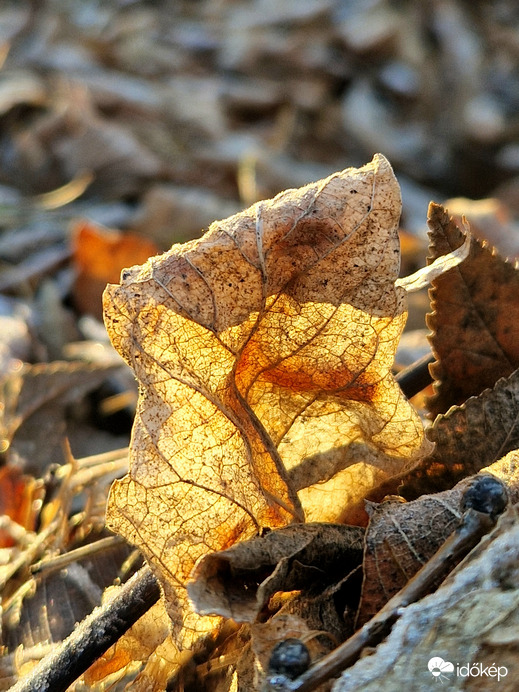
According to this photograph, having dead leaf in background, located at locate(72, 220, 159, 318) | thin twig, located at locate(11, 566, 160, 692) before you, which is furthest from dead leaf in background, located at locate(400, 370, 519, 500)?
dead leaf in background, located at locate(72, 220, 159, 318)

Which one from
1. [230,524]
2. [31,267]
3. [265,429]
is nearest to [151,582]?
[230,524]

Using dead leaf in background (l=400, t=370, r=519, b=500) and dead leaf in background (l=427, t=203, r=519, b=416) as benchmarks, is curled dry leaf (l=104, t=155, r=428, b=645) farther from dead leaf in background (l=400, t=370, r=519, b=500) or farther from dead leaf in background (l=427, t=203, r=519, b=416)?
dead leaf in background (l=427, t=203, r=519, b=416)

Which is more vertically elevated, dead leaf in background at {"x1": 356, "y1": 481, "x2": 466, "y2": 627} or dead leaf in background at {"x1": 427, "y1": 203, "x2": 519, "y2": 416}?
dead leaf in background at {"x1": 427, "y1": 203, "x2": 519, "y2": 416}

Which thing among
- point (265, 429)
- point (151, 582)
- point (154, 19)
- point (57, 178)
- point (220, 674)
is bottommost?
point (220, 674)

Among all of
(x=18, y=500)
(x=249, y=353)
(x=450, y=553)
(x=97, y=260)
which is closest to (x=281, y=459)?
(x=249, y=353)

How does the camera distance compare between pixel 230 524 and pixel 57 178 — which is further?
pixel 57 178

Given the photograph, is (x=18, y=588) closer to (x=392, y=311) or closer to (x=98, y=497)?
(x=98, y=497)
